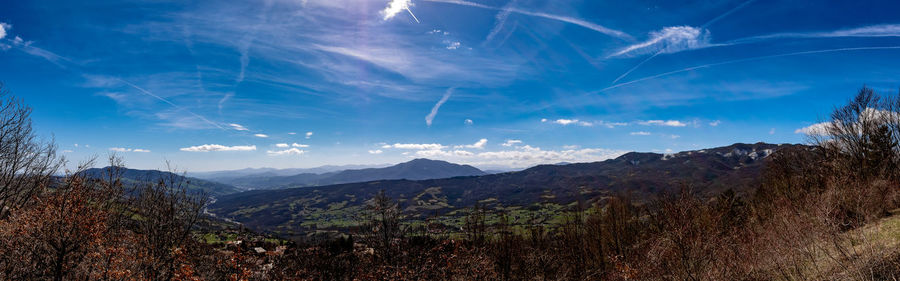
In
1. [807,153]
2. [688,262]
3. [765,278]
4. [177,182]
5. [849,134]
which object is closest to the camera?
[765,278]

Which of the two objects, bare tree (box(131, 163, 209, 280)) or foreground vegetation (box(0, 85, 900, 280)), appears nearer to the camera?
foreground vegetation (box(0, 85, 900, 280))

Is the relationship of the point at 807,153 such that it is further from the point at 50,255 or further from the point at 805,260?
the point at 50,255

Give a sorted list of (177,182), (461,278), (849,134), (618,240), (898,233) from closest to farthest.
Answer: (898,233) < (461,278) < (177,182) < (849,134) < (618,240)

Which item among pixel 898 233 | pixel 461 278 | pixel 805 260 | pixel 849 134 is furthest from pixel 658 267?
pixel 849 134

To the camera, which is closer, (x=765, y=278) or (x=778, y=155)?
(x=765, y=278)

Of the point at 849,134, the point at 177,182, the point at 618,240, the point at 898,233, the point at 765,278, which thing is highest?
the point at 849,134

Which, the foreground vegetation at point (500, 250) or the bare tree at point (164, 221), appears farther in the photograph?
the bare tree at point (164, 221)

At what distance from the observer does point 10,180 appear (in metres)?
31.4

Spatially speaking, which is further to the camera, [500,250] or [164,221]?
[500,250]

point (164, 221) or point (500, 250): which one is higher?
point (164, 221)

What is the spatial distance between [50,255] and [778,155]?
203 feet

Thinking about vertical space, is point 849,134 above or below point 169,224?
above

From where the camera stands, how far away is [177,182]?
2484cm

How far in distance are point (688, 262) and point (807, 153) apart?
40074 mm
